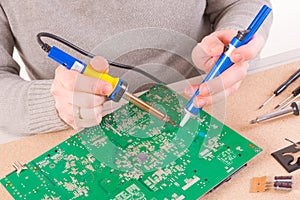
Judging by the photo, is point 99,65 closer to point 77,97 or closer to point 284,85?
point 77,97

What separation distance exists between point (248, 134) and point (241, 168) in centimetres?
9

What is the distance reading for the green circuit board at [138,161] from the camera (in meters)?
0.85

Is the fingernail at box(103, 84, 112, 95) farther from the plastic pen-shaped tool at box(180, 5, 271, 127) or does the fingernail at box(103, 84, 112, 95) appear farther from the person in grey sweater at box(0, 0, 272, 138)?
the plastic pen-shaped tool at box(180, 5, 271, 127)

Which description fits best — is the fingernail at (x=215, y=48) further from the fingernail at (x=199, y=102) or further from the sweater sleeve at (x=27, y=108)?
the sweater sleeve at (x=27, y=108)

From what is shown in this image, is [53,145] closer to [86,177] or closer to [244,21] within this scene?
[86,177]

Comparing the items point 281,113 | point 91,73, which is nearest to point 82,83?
point 91,73

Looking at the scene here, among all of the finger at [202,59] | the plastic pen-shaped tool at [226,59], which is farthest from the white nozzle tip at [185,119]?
the finger at [202,59]

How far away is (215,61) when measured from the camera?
0.96 m

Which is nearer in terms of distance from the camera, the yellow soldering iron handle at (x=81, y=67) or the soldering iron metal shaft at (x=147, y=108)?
the yellow soldering iron handle at (x=81, y=67)

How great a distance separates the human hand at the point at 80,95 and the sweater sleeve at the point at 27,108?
3 cm

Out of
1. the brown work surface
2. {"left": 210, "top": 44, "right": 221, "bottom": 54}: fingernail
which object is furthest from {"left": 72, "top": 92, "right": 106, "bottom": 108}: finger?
{"left": 210, "top": 44, "right": 221, "bottom": 54}: fingernail

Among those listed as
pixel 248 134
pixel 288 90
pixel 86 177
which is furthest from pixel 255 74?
pixel 86 177

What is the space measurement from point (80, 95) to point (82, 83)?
0.03 m

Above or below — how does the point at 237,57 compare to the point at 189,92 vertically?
above
